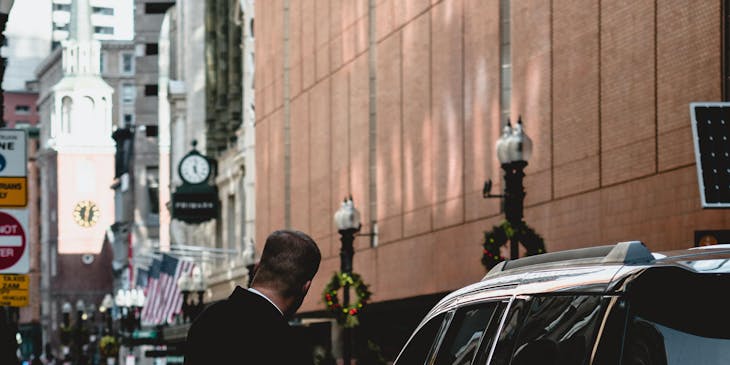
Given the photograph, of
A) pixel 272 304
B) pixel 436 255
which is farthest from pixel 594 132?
pixel 272 304

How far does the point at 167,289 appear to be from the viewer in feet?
218

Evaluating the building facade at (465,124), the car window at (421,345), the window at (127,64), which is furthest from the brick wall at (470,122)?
the window at (127,64)

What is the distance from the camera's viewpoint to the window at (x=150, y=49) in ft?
433

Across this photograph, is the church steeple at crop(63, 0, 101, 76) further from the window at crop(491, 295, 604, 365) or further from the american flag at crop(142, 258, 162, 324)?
the window at crop(491, 295, 604, 365)

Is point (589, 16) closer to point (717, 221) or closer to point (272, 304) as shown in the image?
point (717, 221)

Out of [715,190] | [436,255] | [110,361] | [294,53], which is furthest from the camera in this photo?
[110,361]

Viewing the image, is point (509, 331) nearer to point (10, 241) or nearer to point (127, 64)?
point (10, 241)

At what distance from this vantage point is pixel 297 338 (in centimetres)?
618

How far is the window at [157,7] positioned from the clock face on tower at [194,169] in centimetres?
4880

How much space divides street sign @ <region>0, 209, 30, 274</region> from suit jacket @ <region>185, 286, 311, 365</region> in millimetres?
12904

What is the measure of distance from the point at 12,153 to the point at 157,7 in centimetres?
10839

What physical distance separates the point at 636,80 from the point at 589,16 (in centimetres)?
254

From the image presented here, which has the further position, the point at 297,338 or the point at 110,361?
the point at 110,361

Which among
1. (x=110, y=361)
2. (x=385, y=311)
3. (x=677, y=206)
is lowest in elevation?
(x=110, y=361)
